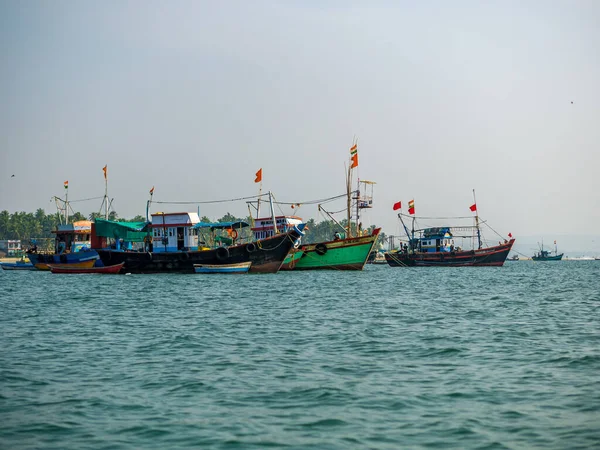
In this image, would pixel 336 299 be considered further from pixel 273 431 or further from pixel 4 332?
pixel 273 431

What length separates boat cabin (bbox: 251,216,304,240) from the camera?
65250 mm

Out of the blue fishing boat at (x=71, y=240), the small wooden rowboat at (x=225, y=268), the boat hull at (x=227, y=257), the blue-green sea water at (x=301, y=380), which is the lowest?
the blue-green sea water at (x=301, y=380)

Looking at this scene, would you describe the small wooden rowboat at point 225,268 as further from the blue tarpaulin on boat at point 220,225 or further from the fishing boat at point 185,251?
the blue tarpaulin on boat at point 220,225

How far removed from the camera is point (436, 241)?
91.4 m

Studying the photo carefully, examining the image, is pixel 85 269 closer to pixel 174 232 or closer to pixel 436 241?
pixel 174 232

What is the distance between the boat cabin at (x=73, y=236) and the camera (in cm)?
6956

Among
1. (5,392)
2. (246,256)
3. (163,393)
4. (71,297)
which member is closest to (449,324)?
(163,393)

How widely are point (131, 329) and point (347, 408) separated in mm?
11643

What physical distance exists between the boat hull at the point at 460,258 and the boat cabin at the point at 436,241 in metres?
1.93

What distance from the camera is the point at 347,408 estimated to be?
10859mm

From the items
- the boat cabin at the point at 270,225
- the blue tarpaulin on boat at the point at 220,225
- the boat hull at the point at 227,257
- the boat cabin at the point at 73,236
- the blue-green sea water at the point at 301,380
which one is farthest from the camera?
the boat cabin at the point at 73,236

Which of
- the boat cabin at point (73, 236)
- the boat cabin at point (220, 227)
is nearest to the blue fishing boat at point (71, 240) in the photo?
the boat cabin at point (73, 236)

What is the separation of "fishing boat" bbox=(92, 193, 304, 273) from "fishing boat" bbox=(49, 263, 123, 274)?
1.80 ft

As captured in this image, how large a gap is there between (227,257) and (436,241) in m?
44.9
